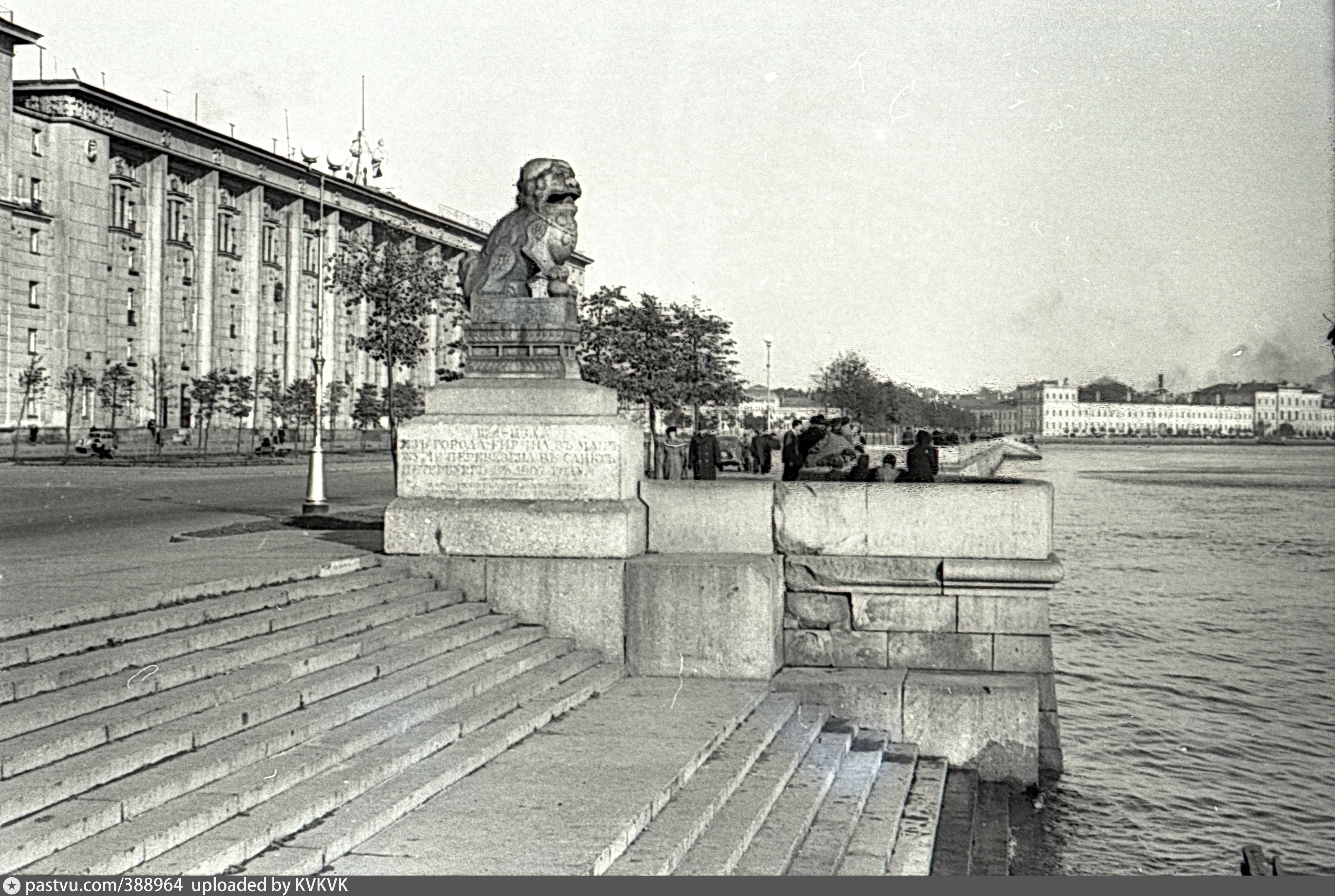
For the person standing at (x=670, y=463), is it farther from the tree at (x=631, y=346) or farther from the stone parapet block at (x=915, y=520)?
the tree at (x=631, y=346)

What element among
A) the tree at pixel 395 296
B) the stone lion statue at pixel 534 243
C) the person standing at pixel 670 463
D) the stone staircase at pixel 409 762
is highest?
the tree at pixel 395 296

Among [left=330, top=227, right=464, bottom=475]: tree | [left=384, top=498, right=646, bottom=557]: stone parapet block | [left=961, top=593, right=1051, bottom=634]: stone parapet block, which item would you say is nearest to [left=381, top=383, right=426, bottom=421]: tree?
[left=330, top=227, right=464, bottom=475]: tree

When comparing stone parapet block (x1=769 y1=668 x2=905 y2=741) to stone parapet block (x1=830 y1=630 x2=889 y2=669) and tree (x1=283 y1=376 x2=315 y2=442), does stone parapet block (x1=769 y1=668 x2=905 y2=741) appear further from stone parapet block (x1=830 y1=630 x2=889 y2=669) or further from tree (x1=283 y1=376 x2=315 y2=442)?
tree (x1=283 y1=376 x2=315 y2=442)

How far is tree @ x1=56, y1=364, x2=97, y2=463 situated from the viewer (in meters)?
56.7

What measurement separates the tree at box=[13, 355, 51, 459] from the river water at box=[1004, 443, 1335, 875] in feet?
126

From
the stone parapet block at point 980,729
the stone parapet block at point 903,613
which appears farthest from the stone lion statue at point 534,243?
the stone parapet block at point 980,729

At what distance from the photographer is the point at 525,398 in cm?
1161

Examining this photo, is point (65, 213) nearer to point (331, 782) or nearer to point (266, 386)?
point (266, 386)

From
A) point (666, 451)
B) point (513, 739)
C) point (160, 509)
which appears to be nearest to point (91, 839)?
point (513, 739)

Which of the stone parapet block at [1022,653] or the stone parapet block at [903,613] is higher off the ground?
the stone parapet block at [903,613]

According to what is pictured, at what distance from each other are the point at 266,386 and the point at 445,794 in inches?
2949

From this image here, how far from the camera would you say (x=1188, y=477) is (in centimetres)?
8812

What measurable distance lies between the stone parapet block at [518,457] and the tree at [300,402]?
193 ft

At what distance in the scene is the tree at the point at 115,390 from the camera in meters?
59.6
